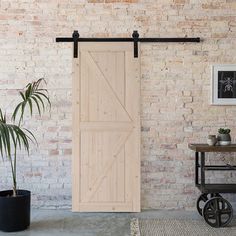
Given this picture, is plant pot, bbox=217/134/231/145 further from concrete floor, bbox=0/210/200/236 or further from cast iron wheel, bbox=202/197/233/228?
concrete floor, bbox=0/210/200/236

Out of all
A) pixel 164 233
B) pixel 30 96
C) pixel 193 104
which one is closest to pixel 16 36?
pixel 30 96

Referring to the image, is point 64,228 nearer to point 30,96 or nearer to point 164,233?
point 164,233

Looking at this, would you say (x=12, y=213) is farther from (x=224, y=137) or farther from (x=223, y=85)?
(x=223, y=85)

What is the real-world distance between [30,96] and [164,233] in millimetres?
2392

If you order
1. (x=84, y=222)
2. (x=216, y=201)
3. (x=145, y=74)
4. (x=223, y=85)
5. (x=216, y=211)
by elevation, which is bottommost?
(x=84, y=222)

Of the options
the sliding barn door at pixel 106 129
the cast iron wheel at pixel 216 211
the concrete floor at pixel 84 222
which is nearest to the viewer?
the concrete floor at pixel 84 222

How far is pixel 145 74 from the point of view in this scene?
525 cm

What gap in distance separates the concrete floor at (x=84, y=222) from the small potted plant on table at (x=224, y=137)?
1053 mm

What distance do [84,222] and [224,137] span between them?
6.83ft

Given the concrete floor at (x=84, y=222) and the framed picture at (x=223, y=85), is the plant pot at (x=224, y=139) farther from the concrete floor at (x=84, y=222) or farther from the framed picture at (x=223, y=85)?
the concrete floor at (x=84, y=222)

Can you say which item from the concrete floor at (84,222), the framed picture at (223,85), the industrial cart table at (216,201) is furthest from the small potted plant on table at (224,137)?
the concrete floor at (84,222)

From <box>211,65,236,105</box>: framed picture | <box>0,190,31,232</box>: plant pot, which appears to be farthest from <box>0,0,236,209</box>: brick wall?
<box>0,190,31,232</box>: plant pot

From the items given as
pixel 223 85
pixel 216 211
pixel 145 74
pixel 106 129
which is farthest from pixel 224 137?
pixel 106 129

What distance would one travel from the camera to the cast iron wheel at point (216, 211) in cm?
450
